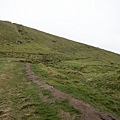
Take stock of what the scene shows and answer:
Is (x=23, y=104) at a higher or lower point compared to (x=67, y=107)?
lower

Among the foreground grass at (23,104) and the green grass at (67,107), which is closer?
the foreground grass at (23,104)

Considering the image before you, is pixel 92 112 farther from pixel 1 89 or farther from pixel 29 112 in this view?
pixel 1 89

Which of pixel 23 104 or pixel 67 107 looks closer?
pixel 67 107

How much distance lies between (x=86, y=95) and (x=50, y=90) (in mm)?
4630

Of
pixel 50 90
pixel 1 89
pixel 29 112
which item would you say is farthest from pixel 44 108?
pixel 1 89

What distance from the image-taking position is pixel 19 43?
8875cm

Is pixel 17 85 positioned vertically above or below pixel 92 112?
below

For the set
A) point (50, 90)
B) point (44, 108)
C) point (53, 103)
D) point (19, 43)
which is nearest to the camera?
point (44, 108)

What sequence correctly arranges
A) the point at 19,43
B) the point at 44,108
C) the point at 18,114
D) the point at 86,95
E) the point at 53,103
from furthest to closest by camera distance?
the point at 19,43, the point at 86,95, the point at 53,103, the point at 44,108, the point at 18,114

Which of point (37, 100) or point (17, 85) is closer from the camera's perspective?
point (37, 100)

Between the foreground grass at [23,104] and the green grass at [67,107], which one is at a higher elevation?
the green grass at [67,107]

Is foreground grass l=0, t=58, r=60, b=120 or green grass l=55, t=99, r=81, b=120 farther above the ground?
green grass l=55, t=99, r=81, b=120

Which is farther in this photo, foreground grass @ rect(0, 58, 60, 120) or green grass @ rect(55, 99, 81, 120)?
green grass @ rect(55, 99, 81, 120)

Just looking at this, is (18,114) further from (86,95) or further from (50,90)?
(86,95)
